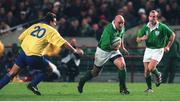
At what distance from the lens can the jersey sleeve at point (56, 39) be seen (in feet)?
50.6

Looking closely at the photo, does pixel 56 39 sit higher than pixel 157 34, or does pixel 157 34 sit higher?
pixel 56 39

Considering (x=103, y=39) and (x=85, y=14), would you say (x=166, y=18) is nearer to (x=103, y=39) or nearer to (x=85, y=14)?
(x=85, y=14)

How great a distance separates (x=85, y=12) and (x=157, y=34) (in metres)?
8.96

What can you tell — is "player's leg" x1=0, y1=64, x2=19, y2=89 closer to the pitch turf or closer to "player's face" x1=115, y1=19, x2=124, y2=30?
the pitch turf

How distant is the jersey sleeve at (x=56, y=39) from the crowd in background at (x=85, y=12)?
9288 mm

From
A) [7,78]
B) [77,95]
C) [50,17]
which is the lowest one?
[77,95]

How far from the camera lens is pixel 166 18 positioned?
25.9 m

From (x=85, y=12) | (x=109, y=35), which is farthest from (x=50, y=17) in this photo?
(x=85, y=12)

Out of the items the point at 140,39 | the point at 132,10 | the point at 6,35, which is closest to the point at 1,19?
the point at 6,35

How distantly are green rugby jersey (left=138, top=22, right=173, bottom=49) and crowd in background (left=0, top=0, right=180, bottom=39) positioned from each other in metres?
7.00

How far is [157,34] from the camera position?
17.6m

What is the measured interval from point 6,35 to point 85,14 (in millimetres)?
2981

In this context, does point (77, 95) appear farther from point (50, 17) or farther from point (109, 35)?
point (50, 17)

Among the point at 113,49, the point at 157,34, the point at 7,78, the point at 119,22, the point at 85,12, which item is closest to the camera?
the point at 7,78
